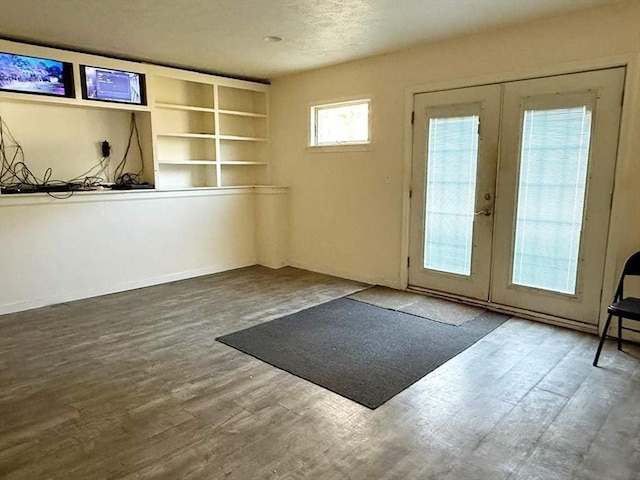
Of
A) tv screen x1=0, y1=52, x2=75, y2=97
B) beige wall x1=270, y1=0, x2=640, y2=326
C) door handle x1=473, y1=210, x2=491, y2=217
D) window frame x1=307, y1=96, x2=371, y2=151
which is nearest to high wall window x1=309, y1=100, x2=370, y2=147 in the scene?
window frame x1=307, y1=96, x2=371, y2=151

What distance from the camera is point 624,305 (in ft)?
9.41

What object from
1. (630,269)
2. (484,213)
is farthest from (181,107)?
(630,269)

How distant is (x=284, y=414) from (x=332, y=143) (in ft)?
11.9

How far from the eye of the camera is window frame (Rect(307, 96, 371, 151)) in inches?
192

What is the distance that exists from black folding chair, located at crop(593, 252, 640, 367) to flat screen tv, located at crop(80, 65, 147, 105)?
472cm

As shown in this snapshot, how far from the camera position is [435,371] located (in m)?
2.90

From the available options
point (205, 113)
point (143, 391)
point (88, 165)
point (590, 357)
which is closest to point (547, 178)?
point (590, 357)

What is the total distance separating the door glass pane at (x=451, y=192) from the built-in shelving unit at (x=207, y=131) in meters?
2.60

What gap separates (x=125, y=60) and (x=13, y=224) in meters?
2.00

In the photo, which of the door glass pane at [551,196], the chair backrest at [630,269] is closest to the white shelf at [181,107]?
the door glass pane at [551,196]

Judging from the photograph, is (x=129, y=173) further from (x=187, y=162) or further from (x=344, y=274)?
(x=344, y=274)

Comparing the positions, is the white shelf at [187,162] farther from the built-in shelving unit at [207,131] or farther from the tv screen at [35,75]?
the tv screen at [35,75]

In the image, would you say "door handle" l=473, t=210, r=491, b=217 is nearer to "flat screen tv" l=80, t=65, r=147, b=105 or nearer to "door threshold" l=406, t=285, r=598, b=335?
"door threshold" l=406, t=285, r=598, b=335

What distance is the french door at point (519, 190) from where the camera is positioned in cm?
343
